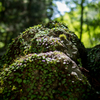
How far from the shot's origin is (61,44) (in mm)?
3930

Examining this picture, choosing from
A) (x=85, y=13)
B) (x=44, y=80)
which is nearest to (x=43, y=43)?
(x=44, y=80)

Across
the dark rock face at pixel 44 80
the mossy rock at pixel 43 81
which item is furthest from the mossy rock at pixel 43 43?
the mossy rock at pixel 43 81

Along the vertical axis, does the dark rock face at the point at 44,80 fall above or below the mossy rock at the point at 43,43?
below

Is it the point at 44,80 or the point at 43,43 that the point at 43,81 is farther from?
the point at 43,43

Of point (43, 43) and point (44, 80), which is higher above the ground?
point (43, 43)

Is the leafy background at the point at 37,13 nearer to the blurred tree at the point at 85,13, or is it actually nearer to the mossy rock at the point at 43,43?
the blurred tree at the point at 85,13

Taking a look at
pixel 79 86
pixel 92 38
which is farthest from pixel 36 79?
pixel 92 38

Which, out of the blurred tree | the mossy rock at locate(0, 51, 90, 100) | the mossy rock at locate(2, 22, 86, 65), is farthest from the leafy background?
the mossy rock at locate(0, 51, 90, 100)

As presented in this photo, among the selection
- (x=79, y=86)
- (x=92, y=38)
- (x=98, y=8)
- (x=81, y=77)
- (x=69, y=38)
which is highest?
(x=98, y=8)

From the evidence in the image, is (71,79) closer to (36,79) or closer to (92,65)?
(36,79)

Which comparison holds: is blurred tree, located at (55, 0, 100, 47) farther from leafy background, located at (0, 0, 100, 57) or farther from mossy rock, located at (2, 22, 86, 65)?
mossy rock, located at (2, 22, 86, 65)

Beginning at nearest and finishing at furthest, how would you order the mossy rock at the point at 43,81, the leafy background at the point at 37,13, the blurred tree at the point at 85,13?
1. the mossy rock at the point at 43,81
2. the leafy background at the point at 37,13
3. the blurred tree at the point at 85,13

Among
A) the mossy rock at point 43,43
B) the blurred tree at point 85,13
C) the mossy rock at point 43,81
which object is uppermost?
the blurred tree at point 85,13

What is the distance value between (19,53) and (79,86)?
2.21m
